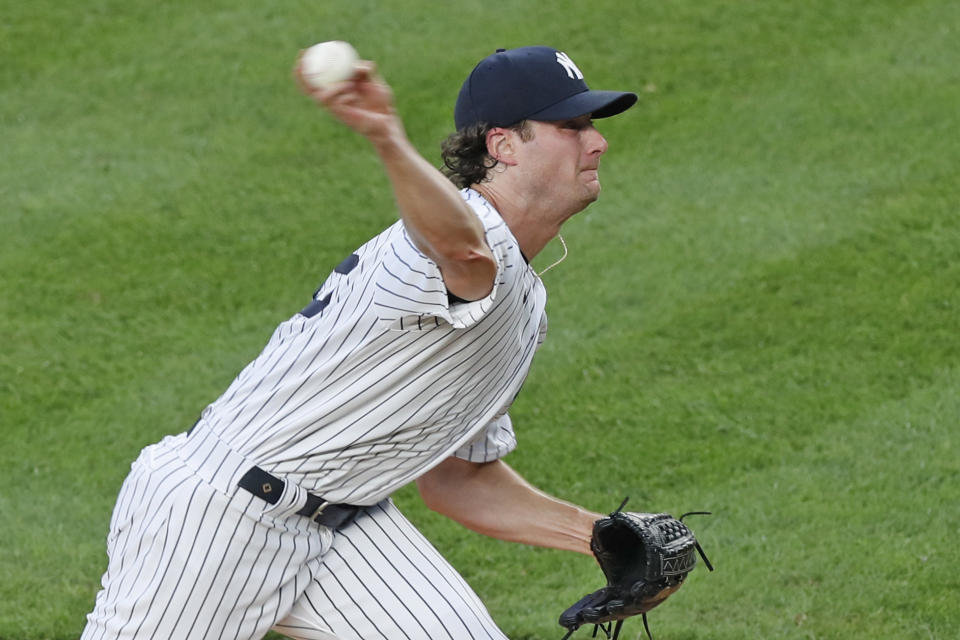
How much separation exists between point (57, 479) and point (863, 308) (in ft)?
12.6

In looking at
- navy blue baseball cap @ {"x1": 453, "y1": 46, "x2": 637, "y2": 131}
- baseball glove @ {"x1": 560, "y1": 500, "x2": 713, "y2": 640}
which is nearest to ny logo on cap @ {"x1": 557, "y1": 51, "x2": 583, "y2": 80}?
navy blue baseball cap @ {"x1": 453, "y1": 46, "x2": 637, "y2": 131}

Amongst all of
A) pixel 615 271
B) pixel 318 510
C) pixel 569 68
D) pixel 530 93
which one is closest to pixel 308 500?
pixel 318 510


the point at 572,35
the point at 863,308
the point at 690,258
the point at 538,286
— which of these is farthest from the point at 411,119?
the point at 538,286

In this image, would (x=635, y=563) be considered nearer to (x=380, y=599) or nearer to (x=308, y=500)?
(x=380, y=599)

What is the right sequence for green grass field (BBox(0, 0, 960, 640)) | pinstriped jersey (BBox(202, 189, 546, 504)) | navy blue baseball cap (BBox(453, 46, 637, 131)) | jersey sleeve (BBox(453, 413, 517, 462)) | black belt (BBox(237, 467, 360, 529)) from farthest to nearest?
→ green grass field (BBox(0, 0, 960, 640)) → jersey sleeve (BBox(453, 413, 517, 462)) → navy blue baseball cap (BBox(453, 46, 637, 131)) → black belt (BBox(237, 467, 360, 529)) → pinstriped jersey (BBox(202, 189, 546, 504))

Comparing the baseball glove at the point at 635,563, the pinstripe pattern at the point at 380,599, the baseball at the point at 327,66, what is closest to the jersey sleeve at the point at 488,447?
the baseball glove at the point at 635,563

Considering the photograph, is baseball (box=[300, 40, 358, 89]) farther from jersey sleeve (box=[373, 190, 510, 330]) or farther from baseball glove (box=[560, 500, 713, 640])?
baseball glove (box=[560, 500, 713, 640])

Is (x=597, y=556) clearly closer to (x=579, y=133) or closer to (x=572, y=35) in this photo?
(x=579, y=133)

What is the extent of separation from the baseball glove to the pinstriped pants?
0.36 m

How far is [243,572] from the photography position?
292cm

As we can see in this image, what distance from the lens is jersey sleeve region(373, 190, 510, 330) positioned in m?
2.63

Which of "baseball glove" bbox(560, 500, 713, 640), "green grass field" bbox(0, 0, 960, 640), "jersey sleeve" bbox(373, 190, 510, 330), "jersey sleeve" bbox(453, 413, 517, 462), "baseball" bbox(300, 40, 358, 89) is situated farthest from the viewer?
"green grass field" bbox(0, 0, 960, 640)

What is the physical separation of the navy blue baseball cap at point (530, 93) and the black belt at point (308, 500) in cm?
93

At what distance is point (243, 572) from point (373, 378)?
0.53 m
